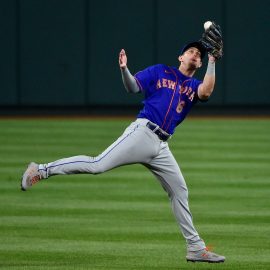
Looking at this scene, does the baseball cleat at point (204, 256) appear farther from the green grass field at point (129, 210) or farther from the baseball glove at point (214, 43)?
Answer: the baseball glove at point (214, 43)

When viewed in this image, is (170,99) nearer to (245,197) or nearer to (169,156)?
(169,156)

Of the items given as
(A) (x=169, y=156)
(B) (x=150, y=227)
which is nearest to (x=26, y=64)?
(B) (x=150, y=227)

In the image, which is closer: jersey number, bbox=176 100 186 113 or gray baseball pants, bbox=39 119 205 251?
gray baseball pants, bbox=39 119 205 251

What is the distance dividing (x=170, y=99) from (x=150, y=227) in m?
2.42

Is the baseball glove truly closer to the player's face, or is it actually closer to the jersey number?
the player's face

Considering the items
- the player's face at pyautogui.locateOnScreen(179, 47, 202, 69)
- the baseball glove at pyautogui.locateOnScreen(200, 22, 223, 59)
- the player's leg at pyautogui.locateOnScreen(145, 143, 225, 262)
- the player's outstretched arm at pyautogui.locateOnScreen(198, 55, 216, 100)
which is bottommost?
the player's leg at pyautogui.locateOnScreen(145, 143, 225, 262)

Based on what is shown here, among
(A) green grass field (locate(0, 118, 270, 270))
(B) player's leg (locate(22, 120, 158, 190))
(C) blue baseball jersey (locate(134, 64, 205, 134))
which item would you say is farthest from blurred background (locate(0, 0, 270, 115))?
(B) player's leg (locate(22, 120, 158, 190))

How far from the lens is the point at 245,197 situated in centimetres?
1293

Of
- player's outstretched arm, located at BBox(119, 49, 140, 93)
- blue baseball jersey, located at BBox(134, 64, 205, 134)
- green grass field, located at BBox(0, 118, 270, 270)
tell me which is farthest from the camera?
green grass field, located at BBox(0, 118, 270, 270)

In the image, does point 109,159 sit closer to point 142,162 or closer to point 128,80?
point 142,162

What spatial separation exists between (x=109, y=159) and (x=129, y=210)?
11.5 ft

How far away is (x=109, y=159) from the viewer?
834 cm

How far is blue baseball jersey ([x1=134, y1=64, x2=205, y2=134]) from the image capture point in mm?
8523

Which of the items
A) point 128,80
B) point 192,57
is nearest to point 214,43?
point 192,57
